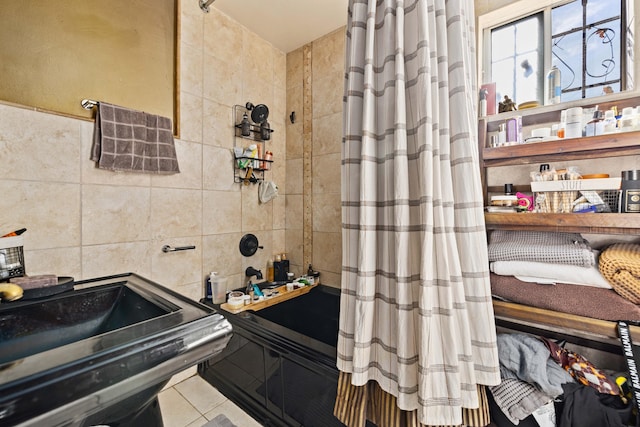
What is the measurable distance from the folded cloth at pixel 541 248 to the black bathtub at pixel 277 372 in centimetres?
93

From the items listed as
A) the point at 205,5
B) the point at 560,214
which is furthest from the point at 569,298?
the point at 205,5

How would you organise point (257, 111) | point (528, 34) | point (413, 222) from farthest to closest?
1. point (257, 111)
2. point (528, 34)
3. point (413, 222)

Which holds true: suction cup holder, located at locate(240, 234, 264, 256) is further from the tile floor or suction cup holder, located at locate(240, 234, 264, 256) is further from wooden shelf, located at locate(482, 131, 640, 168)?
wooden shelf, located at locate(482, 131, 640, 168)

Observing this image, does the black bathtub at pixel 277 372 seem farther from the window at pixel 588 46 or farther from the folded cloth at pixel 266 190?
the window at pixel 588 46

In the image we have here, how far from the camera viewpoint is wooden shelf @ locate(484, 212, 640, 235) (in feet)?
3.30

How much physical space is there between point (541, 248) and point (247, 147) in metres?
2.05

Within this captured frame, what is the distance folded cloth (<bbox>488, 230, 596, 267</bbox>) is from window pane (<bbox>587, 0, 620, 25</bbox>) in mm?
1147

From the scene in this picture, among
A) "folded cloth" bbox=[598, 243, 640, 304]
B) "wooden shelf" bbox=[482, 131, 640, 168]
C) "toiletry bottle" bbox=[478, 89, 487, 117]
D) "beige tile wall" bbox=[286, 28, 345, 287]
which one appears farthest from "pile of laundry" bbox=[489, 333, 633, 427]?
"beige tile wall" bbox=[286, 28, 345, 287]

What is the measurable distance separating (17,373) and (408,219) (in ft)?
2.87

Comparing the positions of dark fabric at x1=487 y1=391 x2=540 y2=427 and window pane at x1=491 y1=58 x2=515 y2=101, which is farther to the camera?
window pane at x1=491 y1=58 x2=515 y2=101

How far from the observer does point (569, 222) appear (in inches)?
43.3

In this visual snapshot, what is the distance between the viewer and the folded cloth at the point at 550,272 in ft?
3.37

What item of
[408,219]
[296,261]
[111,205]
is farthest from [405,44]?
Result: [296,261]

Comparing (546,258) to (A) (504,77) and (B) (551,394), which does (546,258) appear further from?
(A) (504,77)
